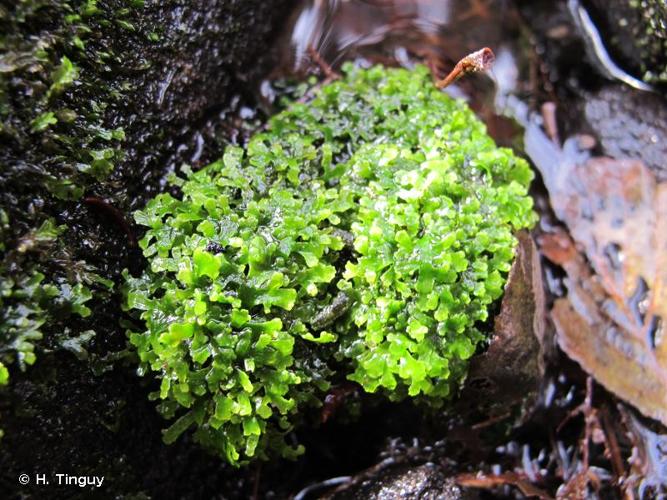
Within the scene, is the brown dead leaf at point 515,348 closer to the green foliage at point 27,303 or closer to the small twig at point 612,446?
the small twig at point 612,446

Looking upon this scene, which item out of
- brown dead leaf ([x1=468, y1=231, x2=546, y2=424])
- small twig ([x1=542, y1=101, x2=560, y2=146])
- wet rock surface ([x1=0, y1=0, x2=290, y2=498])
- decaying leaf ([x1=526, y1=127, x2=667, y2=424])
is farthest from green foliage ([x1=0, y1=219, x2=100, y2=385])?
small twig ([x1=542, y1=101, x2=560, y2=146])

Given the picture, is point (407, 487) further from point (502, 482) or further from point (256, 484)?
point (256, 484)

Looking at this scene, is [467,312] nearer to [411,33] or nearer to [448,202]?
[448,202]

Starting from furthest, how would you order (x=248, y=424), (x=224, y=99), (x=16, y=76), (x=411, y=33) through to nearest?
(x=411, y=33) → (x=224, y=99) → (x=248, y=424) → (x=16, y=76)

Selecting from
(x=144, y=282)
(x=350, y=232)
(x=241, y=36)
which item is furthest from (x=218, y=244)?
(x=241, y=36)

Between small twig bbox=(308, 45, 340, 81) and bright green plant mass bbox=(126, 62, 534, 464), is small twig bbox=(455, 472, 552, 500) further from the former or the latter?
small twig bbox=(308, 45, 340, 81)

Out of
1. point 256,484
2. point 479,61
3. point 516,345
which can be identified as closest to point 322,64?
point 479,61

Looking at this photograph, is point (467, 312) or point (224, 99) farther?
point (224, 99)
